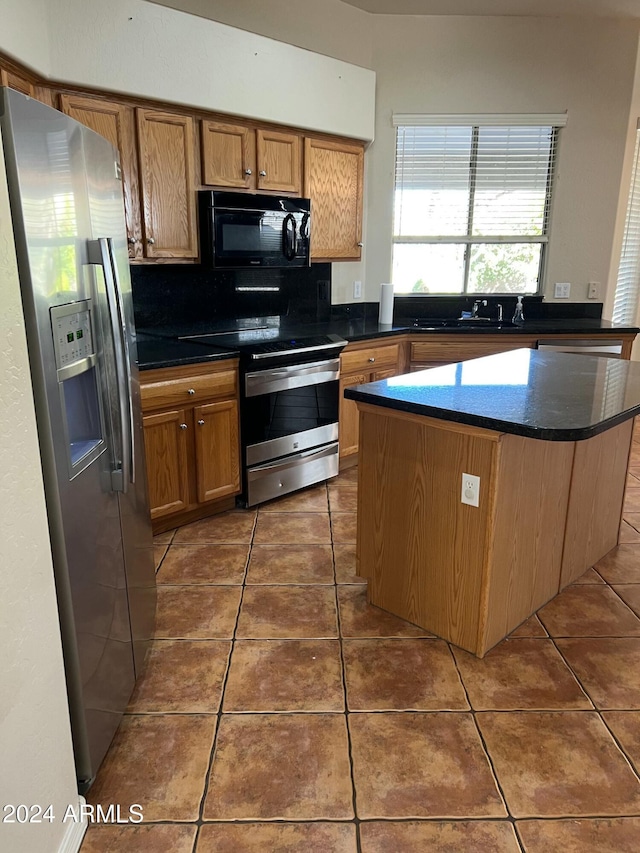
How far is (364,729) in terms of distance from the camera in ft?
6.12

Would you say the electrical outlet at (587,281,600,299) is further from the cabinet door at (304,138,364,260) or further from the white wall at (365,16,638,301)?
the cabinet door at (304,138,364,260)

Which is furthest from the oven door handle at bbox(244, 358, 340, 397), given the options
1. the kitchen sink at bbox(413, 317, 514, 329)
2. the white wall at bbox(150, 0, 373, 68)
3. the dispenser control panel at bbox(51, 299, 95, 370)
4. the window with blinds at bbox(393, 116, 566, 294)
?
the white wall at bbox(150, 0, 373, 68)

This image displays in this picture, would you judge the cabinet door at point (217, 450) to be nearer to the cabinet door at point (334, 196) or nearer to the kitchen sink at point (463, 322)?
the cabinet door at point (334, 196)

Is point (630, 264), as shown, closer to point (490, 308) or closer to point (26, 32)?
point (490, 308)

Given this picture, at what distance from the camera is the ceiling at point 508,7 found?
12.9 feet

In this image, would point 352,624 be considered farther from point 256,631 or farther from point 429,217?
point 429,217

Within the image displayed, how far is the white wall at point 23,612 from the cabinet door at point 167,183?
205 centimetres

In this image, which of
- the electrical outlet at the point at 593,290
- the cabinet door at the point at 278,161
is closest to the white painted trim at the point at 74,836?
the cabinet door at the point at 278,161

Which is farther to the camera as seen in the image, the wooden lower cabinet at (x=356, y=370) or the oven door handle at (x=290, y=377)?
the wooden lower cabinet at (x=356, y=370)

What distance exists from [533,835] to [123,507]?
139 cm

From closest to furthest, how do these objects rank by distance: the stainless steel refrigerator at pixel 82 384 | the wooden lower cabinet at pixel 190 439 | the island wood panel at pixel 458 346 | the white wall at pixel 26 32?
the stainless steel refrigerator at pixel 82 384 → the white wall at pixel 26 32 → the wooden lower cabinet at pixel 190 439 → the island wood panel at pixel 458 346

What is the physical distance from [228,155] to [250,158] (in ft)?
0.50

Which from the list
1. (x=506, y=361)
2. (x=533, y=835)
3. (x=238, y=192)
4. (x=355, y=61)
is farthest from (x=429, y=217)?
(x=533, y=835)

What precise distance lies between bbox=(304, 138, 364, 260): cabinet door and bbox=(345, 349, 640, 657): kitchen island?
177 centimetres
